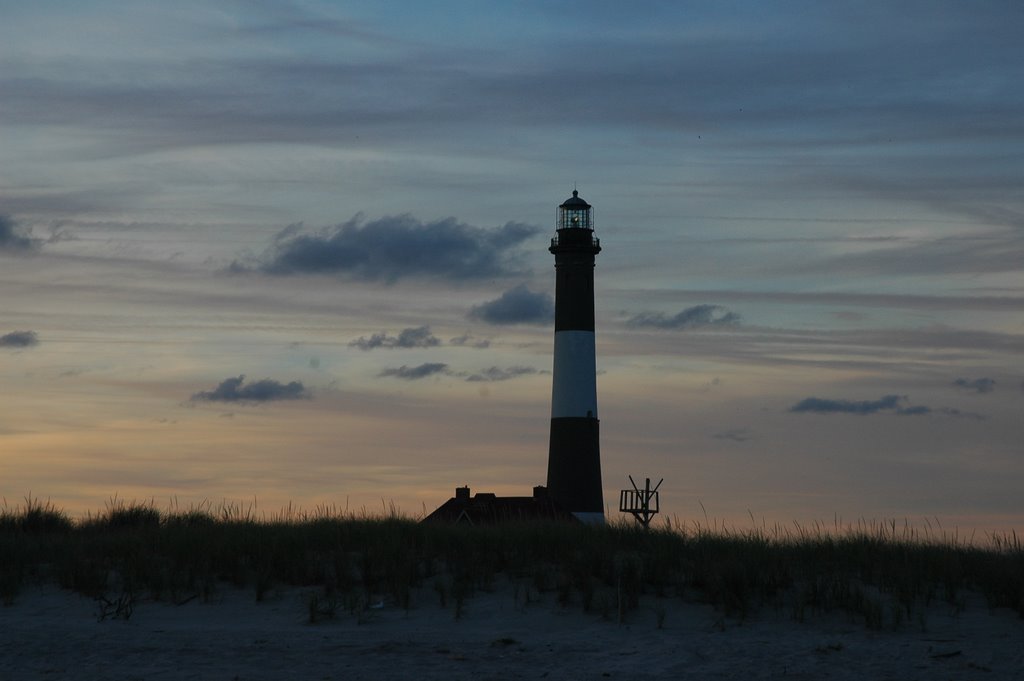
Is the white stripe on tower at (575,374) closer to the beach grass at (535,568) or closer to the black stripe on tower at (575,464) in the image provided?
the black stripe on tower at (575,464)

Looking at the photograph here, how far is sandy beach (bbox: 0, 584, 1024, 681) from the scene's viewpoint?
38.2 feet

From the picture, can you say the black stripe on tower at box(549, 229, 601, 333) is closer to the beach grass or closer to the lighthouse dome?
the lighthouse dome

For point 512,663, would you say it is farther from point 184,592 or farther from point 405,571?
point 184,592

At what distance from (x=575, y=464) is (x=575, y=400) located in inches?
91.9

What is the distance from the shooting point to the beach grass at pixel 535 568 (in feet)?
46.3

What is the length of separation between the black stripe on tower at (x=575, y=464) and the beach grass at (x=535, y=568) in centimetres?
2588

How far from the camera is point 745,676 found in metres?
11.4

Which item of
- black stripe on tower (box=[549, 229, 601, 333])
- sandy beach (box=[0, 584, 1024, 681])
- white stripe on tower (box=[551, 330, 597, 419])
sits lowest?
sandy beach (box=[0, 584, 1024, 681])

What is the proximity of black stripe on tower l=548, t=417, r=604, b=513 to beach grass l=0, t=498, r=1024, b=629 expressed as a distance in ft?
84.9

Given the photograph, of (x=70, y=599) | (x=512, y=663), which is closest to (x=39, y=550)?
(x=70, y=599)

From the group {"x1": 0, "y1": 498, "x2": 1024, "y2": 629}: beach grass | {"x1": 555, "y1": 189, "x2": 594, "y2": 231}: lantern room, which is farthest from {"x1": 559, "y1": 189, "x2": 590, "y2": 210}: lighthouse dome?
{"x1": 0, "y1": 498, "x2": 1024, "y2": 629}: beach grass

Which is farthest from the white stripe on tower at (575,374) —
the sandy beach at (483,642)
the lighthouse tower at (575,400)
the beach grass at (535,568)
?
the sandy beach at (483,642)

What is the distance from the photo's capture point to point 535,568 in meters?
15.2

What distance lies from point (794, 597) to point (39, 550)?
10.00m
